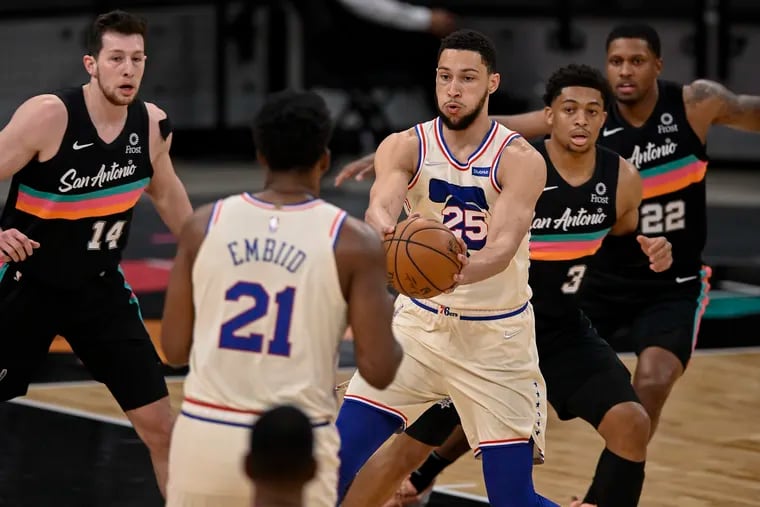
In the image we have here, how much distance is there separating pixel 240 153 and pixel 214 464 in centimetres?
1602

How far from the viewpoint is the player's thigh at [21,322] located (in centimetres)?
658

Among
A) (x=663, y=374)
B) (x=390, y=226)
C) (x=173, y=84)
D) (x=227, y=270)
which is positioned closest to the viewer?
(x=227, y=270)

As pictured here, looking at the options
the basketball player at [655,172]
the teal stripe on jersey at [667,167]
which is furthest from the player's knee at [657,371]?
the teal stripe on jersey at [667,167]

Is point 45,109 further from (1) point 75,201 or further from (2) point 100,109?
(1) point 75,201

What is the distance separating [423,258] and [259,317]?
4.23 feet

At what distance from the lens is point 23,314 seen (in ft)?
21.6

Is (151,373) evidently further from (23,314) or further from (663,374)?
(663,374)

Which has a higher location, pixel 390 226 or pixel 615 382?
pixel 390 226

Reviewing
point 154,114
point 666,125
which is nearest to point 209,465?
point 154,114

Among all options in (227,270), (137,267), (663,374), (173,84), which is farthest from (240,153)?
(227,270)

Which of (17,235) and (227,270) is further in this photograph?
(17,235)

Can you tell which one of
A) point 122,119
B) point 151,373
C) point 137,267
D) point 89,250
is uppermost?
point 122,119

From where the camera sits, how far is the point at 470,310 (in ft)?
20.1

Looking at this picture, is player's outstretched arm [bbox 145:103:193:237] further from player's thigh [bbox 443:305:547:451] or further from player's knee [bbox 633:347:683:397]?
player's knee [bbox 633:347:683:397]
